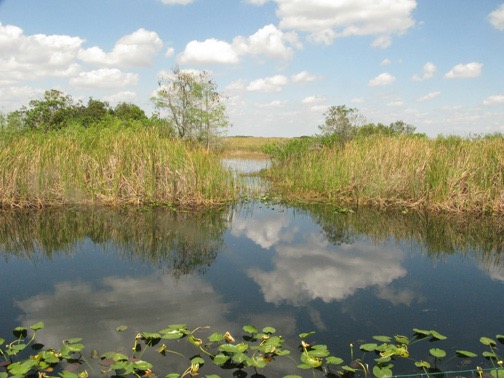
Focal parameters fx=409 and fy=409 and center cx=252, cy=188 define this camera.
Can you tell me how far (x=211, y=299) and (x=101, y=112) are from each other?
27849 millimetres

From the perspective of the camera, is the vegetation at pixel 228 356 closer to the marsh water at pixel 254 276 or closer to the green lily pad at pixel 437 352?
the green lily pad at pixel 437 352

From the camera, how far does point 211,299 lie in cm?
550

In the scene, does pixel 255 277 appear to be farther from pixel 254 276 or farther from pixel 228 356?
pixel 228 356

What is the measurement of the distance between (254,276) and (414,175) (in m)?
7.07

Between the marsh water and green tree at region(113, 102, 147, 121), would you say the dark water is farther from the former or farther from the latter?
green tree at region(113, 102, 147, 121)

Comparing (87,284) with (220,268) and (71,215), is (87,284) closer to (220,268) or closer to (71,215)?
(220,268)

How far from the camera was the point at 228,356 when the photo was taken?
3973 mm

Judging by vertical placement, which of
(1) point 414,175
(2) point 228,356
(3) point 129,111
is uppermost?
(3) point 129,111

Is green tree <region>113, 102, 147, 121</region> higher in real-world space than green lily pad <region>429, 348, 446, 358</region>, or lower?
higher

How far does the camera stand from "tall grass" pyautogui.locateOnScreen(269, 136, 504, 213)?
1103 cm

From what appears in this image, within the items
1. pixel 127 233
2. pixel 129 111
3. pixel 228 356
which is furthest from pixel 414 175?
pixel 129 111

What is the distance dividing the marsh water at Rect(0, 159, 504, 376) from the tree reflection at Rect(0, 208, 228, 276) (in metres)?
0.03

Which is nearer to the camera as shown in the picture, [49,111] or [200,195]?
[200,195]

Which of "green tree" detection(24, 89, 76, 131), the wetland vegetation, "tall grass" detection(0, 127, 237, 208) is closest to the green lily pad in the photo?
the wetland vegetation
